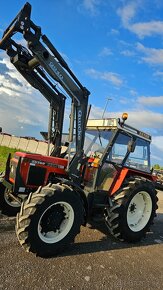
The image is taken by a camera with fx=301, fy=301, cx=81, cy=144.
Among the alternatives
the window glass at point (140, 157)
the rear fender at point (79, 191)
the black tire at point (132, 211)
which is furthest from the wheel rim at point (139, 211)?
the rear fender at point (79, 191)

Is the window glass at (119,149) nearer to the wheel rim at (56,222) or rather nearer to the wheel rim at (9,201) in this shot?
the wheel rim at (56,222)

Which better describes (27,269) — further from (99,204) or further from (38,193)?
(99,204)

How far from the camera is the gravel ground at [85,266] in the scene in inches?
162

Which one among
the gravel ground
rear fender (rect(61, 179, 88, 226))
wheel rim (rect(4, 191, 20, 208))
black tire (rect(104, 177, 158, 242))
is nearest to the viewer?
the gravel ground

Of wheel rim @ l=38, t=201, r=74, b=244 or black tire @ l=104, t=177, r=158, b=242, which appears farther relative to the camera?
black tire @ l=104, t=177, r=158, b=242

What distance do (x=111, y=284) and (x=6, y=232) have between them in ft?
7.36

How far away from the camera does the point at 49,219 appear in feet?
16.8

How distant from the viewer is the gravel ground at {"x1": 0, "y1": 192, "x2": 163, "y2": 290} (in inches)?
162

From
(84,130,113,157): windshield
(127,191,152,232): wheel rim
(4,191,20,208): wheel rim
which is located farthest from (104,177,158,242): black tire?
(4,191,20,208): wheel rim

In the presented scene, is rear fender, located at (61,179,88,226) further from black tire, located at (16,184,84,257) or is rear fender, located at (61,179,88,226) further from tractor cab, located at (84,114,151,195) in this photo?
tractor cab, located at (84,114,151,195)

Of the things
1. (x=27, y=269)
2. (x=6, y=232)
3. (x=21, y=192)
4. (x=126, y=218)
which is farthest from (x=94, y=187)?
(x=27, y=269)

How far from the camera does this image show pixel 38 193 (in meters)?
4.91

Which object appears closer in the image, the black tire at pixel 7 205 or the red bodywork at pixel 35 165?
the red bodywork at pixel 35 165

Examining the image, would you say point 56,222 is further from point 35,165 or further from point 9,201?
point 9,201
